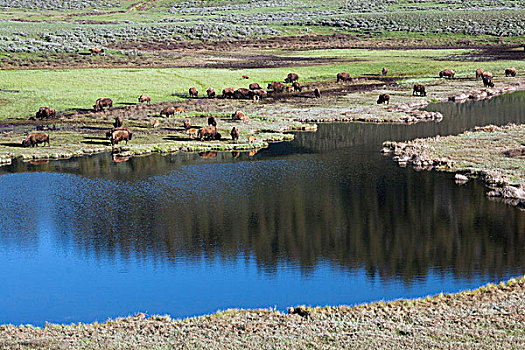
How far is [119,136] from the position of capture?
147 ft

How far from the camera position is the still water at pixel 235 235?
21531 mm

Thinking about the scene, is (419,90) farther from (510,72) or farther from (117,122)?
(117,122)

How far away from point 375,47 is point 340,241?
314ft

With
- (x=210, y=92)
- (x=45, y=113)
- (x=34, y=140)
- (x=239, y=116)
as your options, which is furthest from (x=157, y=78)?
(x=34, y=140)

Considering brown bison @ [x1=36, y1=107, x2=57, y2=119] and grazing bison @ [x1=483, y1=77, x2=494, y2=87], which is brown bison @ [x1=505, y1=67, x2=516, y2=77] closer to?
grazing bison @ [x1=483, y1=77, x2=494, y2=87]

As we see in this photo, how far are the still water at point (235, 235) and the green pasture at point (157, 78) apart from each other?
2333cm

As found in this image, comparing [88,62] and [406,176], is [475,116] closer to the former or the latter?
[406,176]

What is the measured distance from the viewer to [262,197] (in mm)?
32875

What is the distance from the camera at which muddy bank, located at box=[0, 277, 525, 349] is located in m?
16.3

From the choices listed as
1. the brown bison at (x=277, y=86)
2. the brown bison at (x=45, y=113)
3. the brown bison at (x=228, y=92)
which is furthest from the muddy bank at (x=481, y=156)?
the brown bison at (x=45, y=113)

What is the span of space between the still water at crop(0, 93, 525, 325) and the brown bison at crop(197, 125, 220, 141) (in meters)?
4.68

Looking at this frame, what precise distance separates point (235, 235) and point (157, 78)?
5093cm

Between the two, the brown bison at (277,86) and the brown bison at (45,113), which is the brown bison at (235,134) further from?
the brown bison at (277,86)

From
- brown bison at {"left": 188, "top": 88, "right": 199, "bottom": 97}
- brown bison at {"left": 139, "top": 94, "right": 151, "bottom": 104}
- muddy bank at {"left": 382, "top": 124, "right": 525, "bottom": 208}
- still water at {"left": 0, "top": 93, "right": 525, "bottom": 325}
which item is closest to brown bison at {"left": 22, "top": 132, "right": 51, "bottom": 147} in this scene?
still water at {"left": 0, "top": 93, "right": 525, "bottom": 325}
